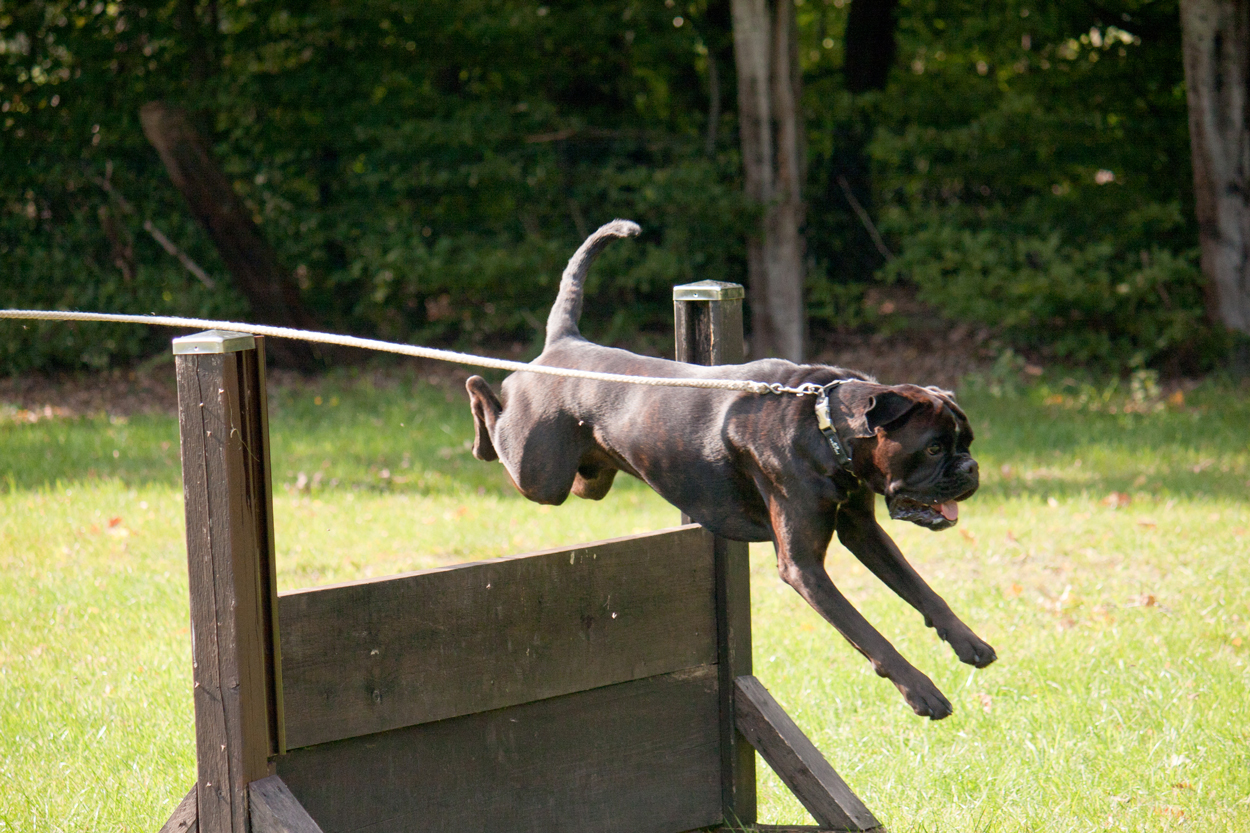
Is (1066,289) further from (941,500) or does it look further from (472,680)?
(472,680)

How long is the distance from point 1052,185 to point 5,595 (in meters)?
10.1

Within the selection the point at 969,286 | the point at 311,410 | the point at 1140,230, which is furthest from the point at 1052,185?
the point at 311,410

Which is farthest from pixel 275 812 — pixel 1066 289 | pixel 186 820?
pixel 1066 289

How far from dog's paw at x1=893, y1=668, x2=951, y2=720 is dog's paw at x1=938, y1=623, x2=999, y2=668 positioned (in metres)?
0.11

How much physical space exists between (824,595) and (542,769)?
1150mm

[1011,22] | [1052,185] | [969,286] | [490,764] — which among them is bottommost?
[490,764]

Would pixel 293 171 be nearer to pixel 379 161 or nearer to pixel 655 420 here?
pixel 379 161

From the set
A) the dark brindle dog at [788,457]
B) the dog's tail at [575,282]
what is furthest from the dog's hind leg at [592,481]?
the dog's tail at [575,282]

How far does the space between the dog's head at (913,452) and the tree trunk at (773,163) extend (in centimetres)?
843

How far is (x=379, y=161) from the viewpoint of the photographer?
11.8 metres

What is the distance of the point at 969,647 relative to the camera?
2.81 meters

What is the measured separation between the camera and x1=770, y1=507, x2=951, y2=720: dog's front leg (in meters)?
2.75

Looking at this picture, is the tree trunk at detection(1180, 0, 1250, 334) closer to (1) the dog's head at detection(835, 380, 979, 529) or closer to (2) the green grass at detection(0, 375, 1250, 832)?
(2) the green grass at detection(0, 375, 1250, 832)

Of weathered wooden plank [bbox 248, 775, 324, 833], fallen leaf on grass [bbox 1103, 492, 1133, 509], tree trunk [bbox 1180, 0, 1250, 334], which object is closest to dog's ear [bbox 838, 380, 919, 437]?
weathered wooden plank [bbox 248, 775, 324, 833]
